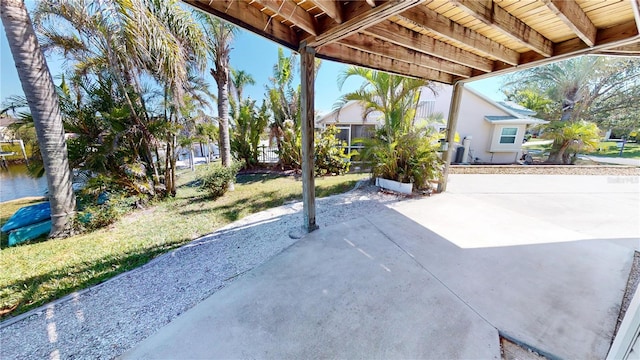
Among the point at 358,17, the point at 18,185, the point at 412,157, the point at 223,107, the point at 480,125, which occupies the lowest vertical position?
the point at 18,185

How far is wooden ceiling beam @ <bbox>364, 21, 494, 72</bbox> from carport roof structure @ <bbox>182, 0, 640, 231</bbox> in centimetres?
1

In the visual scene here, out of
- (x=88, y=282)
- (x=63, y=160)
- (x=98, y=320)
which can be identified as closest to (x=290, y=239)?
(x=98, y=320)

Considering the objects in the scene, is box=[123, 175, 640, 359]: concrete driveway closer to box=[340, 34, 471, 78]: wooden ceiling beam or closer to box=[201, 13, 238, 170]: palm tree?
box=[340, 34, 471, 78]: wooden ceiling beam

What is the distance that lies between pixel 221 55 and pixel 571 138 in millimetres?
17643

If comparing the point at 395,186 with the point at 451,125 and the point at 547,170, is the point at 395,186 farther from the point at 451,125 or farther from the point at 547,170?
the point at 547,170

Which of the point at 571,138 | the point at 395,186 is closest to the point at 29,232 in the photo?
the point at 395,186

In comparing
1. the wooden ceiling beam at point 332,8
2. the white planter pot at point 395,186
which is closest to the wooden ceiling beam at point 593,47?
the white planter pot at point 395,186

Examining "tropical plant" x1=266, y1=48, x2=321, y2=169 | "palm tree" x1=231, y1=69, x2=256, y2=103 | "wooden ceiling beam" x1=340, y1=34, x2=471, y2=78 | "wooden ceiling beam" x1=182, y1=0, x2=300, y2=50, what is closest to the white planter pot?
"wooden ceiling beam" x1=340, y1=34, x2=471, y2=78

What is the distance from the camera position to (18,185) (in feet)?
30.3

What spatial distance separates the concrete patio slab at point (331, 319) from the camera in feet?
5.90

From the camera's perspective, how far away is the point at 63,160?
435 cm

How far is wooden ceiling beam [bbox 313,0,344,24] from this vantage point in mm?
2291

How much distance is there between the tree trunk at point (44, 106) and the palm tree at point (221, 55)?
11.0 feet

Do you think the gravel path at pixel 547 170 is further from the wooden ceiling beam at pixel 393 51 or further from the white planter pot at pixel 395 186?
the wooden ceiling beam at pixel 393 51
